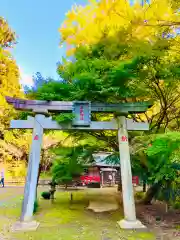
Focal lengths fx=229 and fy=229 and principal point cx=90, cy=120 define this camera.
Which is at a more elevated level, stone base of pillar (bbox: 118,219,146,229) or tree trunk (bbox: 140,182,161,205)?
tree trunk (bbox: 140,182,161,205)

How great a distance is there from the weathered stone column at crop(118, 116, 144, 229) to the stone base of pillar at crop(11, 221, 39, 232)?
263 cm

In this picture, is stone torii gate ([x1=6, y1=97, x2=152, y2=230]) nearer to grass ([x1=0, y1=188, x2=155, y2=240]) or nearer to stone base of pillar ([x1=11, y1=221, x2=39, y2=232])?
stone base of pillar ([x1=11, y1=221, x2=39, y2=232])

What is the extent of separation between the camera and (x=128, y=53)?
8109 millimetres

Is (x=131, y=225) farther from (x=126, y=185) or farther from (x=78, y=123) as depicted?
(x=78, y=123)

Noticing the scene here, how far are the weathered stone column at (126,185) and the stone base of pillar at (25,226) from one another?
263cm

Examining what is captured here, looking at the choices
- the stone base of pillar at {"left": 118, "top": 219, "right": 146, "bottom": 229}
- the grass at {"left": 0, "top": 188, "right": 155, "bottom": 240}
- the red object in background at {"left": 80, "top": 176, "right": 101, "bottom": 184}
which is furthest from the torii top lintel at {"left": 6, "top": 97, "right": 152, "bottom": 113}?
the red object in background at {"left": 80, "top": 176, "right": 101, "bottom": 184}

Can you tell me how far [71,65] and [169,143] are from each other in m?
4.61

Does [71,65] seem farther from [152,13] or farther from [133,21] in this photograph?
[152,13]

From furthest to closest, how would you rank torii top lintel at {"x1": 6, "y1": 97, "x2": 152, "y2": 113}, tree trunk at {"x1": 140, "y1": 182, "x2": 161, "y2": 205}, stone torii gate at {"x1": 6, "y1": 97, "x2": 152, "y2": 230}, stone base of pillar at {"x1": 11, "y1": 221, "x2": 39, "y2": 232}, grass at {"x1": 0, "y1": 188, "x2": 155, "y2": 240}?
1. tree trunk at {"x1": 140, "y1": 182, "x2": 161, "y2": 205}
2. torii top lintel at {"x1": 6, "y1": 97, "x2": 152, "y2": 113}
3. stone torii gate at {"x1": 6, "y1": 97, "x2": 152, "y2": 230}
4. stone base of pillar at {"x1": 11, "y1": 221, "x2": 39, "y2": 232}
5. grass at {"x1": 0, "y1": 188, "x2": 155, "y2": 240}

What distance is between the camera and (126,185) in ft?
24.7

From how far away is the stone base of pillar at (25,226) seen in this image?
6.63 meters

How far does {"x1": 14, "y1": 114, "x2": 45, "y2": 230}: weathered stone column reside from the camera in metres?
6.99

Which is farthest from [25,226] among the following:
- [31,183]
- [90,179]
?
[90,179]

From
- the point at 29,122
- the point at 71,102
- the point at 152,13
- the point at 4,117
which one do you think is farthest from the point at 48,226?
the point at 4,117
